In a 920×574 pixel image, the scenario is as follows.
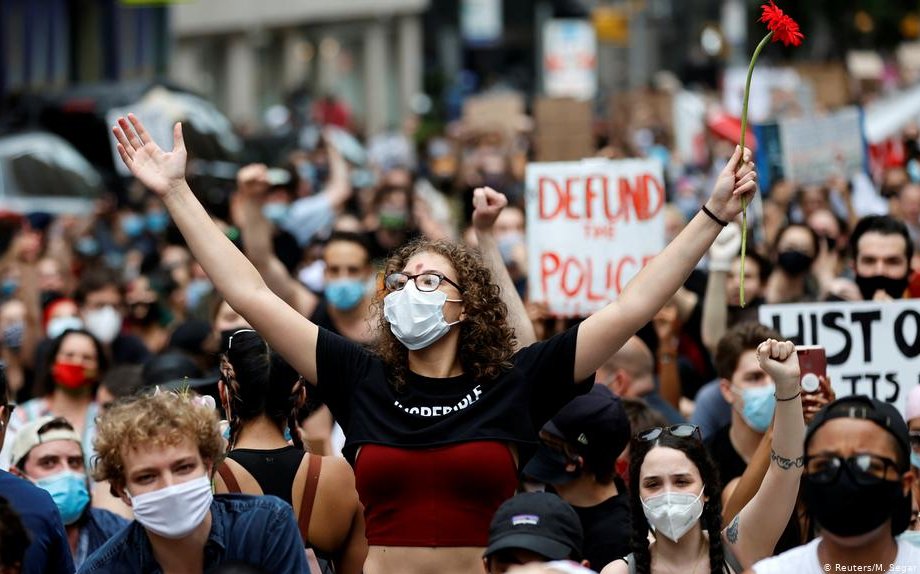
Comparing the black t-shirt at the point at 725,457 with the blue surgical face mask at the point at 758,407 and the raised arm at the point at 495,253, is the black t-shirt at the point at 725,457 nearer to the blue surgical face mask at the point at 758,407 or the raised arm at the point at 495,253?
the blue surgical face mask at the point at 758,407

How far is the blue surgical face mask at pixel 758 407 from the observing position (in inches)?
247

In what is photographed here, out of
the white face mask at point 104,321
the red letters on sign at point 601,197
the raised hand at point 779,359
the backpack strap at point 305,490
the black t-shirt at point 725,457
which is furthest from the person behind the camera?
the white face mask at point 104,321

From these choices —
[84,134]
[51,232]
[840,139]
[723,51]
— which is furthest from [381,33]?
[840,139]

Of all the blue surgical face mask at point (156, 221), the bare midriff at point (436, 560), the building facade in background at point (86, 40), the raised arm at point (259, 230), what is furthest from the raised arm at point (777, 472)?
the building facade in background at point (86, 40)

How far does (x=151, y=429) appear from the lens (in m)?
4.44

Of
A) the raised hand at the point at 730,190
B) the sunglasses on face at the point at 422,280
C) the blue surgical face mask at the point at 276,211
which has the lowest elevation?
the blue surgical face mask at the point at 276,211

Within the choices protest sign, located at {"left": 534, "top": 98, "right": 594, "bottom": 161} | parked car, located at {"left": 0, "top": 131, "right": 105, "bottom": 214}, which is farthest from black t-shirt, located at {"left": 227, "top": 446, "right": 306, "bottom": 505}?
parked car, located at {"left": 0, "top": 131, "right": 105, "bottom": 214}

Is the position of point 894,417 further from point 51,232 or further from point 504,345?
point 51,232

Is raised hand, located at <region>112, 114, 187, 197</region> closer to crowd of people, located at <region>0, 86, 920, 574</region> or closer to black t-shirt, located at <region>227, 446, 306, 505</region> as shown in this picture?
crowd of people, located at <region>0, 86, 920, 574</region>

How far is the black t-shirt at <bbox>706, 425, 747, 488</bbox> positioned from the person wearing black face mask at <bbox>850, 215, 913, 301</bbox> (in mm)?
1348

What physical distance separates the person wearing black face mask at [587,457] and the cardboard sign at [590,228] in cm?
243

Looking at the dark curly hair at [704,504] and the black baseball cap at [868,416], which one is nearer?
the black baseball cap at [868,416]

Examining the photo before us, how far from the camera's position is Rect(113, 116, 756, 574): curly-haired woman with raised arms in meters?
4.72

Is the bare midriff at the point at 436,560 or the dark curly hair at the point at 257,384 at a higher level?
the dark curly hair at the point at 257,384
